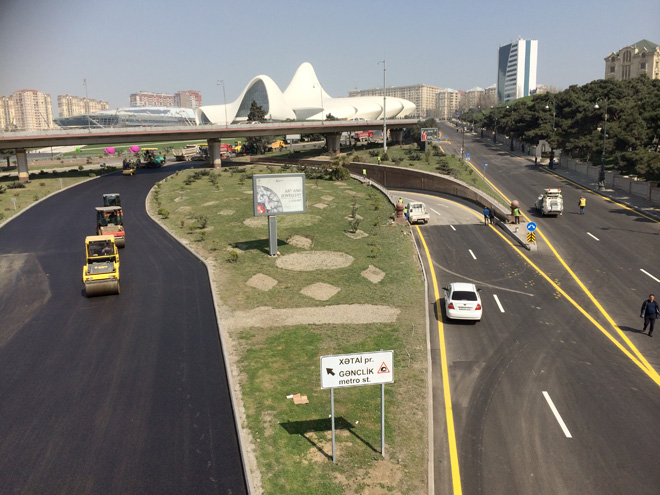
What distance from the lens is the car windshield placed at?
2273 cm

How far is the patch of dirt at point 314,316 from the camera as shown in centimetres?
2159

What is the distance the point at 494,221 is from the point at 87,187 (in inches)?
1864

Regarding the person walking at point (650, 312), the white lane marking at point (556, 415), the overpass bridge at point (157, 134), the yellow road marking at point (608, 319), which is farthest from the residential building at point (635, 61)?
the white lane marking at point (556, 415)

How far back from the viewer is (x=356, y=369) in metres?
12.2

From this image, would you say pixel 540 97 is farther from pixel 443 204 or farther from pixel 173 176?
pixel 173 176

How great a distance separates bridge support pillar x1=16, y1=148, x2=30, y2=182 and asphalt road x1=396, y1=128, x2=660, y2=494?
55601 mm


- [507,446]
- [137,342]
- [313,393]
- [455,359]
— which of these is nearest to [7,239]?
[137,342]

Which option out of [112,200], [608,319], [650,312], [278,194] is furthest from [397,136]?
[650,312]

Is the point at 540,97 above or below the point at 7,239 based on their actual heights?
above

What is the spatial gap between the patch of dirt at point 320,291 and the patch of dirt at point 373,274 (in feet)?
8.30

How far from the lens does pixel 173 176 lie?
66938 mm

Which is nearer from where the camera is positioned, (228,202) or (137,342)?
(137,342)

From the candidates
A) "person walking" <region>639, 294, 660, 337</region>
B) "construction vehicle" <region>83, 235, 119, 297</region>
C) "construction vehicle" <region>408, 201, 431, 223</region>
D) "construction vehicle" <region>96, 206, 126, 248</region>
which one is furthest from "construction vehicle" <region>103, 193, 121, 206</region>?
"person walking" <region>639, 294, 660, 337</region>

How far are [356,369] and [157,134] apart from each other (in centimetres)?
6885
